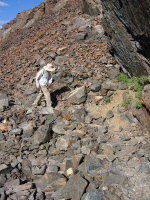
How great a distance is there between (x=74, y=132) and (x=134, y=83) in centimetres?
319

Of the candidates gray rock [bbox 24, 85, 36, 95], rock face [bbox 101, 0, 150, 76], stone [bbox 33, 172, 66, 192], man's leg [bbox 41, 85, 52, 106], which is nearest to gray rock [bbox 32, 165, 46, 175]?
stone [bbox 33, 172, 66, 192]

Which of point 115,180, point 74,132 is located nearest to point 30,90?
point 74,132

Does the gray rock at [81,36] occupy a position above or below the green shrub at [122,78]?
above

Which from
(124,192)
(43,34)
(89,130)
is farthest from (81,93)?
(43,34)

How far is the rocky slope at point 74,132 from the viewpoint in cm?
476

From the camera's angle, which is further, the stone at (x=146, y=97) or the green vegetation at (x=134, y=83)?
the green vegetation at (x=134, y=83)

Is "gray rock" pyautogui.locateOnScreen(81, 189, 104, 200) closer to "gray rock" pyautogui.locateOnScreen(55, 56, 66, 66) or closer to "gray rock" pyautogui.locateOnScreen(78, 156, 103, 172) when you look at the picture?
"gray rock" pyautogui.locateOnScreen(78, 156, 103, 172)

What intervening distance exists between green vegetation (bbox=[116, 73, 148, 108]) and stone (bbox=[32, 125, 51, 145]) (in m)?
→ 2.85

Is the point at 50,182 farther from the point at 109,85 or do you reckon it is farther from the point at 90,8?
the point at 90,8

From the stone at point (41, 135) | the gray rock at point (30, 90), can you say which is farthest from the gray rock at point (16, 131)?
the gray rock at point (30, 90)

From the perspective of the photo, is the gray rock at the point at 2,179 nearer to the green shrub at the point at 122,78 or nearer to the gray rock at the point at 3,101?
the gray rock at the point at 3,101

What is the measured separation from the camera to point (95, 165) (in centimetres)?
532

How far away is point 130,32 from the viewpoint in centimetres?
737

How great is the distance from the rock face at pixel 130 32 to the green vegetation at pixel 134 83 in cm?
28
